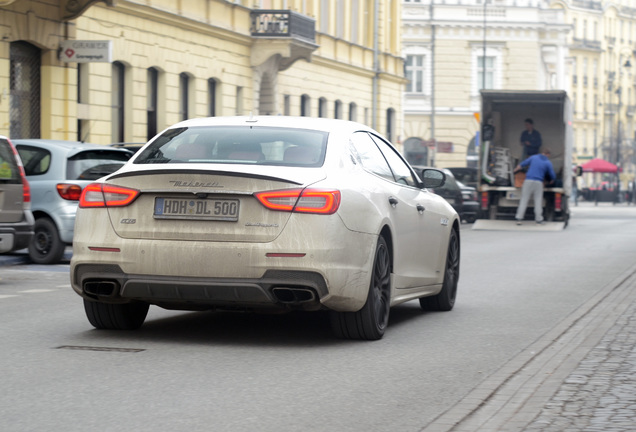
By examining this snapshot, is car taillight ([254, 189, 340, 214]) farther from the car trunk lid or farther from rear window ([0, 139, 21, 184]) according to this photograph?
rear window ([0, 139, 21, 184])

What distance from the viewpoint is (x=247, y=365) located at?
25.4 feet

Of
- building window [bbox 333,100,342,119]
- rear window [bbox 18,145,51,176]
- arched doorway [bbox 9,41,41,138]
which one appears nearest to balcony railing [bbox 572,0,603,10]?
building window [bbox 333,100,342,119]

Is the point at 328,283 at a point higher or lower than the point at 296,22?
lower

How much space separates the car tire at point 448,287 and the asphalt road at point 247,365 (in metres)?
0.13

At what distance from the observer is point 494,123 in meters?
31.8

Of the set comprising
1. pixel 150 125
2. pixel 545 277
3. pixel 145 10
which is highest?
pixel 145 10

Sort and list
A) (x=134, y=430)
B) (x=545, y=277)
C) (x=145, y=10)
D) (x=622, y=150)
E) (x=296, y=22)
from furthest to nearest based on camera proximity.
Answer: (x=622, y=150) → (x=296, y=22) → (x=145, y=10) → (x=545, y=277) → (x=134, y=430)

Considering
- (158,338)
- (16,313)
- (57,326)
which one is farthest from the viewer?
(16,313)

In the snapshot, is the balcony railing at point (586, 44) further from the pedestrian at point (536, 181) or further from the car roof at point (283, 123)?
the car roof at point (283, 123)

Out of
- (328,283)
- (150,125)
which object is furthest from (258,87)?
(328,283)

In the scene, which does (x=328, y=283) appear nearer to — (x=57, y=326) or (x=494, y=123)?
(x=57, y=326)

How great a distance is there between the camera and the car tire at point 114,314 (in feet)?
29.8

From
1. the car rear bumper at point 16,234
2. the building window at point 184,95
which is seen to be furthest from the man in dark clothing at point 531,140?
the car rear bumper at point 16,234

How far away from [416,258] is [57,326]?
273cm
